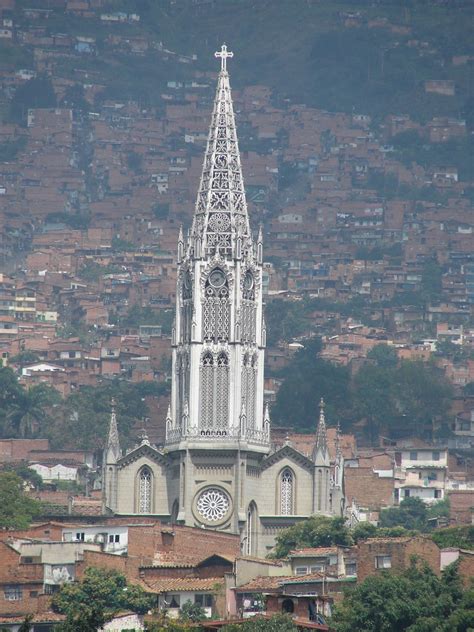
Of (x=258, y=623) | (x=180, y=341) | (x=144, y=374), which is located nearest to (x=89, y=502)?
(x=180, y=341)

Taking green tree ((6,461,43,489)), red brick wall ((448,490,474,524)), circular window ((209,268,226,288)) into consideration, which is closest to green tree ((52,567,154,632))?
circular window ((209,268,226,288))

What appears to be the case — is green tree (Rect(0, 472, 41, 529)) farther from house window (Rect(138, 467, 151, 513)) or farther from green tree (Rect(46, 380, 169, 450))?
green tree (Rect(46, 380, 169, 450))

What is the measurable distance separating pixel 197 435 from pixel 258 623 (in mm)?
28141

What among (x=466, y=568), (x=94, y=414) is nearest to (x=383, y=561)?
(x=466, y=568)

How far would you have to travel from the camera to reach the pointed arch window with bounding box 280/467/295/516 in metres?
112

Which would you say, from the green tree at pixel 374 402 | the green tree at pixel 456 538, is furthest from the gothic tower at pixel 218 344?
the green tree at pixel 374 402

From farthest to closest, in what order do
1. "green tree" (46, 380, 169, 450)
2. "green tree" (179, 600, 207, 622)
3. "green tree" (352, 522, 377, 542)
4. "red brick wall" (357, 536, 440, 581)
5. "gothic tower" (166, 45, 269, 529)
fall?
1. "green tree" (46, 380, 169, 450)
2. "gothic tower" (166, 45, 269, 529)
3. "green tree" (352, 522, 377, 542)
4. "red brick wall" (357, 536, 440, 581)
5. "green tree" (179, 600, 207, 622)

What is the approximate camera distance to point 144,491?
113 m

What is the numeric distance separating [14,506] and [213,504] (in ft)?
20.2

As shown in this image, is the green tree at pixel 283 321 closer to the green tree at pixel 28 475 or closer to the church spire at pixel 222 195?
the green tree at pixel 28 475

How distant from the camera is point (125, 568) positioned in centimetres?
9681

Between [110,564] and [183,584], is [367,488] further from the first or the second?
[183,584]

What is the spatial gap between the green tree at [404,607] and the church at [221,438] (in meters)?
22.1

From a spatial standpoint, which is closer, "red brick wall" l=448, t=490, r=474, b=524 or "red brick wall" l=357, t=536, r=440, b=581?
"red brick wall" l=357, t=536, r=440, b=581
